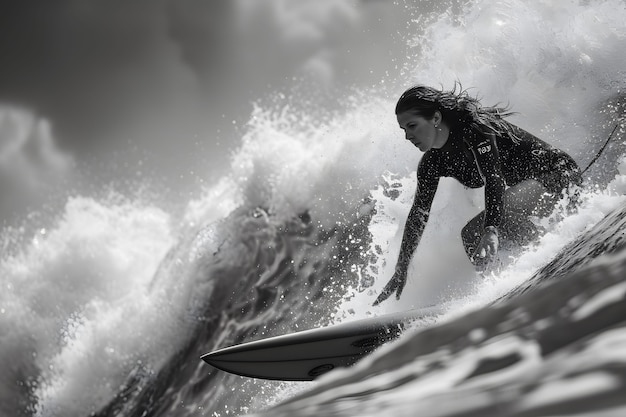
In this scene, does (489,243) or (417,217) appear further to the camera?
(417,217)

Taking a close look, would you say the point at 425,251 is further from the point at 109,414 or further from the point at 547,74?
the point at 109,414

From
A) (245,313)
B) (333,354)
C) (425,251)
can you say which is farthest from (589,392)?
(245,313)

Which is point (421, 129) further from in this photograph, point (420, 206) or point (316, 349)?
point (316, 349)

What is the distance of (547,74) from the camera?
726 cm

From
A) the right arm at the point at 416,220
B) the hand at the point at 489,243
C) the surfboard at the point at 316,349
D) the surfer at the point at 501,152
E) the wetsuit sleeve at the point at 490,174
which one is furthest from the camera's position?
the right arm at the point at 416,220

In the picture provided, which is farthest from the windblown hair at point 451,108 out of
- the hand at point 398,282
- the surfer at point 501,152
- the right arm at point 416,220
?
the hand at point 398,282

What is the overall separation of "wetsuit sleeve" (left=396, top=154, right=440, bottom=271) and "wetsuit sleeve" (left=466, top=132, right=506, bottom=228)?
42cm

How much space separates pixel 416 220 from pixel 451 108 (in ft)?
2.96

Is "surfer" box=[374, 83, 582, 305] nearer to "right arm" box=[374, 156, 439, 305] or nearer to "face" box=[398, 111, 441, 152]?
"face" box=[398, 111, 441, 152]

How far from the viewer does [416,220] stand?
4.02 m

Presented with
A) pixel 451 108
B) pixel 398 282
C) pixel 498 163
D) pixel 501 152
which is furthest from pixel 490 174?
pixel 398 282

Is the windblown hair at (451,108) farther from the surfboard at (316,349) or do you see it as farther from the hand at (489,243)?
the surfboard at (316,349)

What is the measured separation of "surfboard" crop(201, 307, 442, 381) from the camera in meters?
3.11

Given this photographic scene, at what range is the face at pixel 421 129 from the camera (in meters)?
3.64
